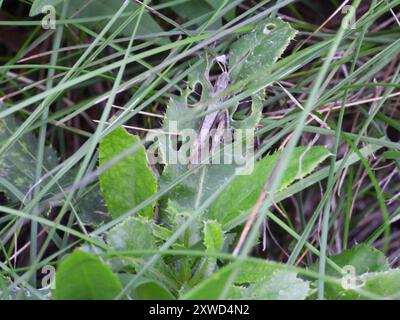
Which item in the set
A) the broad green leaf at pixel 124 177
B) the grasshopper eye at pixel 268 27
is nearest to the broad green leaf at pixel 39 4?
the broad green leaf at pixel 124 177

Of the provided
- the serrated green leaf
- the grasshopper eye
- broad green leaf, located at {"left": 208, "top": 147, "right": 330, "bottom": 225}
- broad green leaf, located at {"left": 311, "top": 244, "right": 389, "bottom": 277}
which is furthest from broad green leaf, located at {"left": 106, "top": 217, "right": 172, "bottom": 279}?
the grasshopper eye

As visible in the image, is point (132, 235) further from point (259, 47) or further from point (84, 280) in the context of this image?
point (259, 47)

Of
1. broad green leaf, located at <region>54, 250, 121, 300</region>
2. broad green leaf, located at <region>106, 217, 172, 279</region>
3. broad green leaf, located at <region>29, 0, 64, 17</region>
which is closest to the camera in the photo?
broad green leaf, located at <region>54, 250, 121, 300</region>

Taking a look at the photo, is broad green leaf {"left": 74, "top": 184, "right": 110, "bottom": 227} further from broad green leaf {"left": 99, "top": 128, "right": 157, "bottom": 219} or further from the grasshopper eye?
the grasshopper eye
